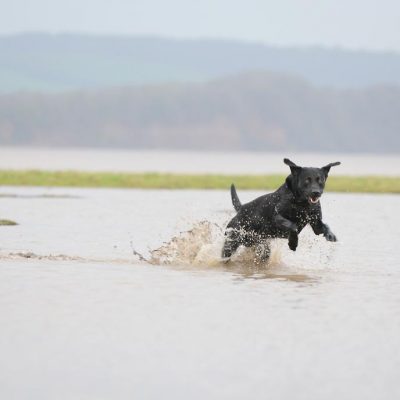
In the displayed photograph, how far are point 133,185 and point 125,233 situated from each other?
19288mm

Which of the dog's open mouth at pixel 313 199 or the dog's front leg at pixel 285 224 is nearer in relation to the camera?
the dog's open mouth at pixel 313 199

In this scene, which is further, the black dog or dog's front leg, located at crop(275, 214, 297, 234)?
dog's front leg, located at crop(275, 214, 297, 234)

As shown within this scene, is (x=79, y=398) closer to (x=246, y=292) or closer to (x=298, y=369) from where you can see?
(x=298, y=369)

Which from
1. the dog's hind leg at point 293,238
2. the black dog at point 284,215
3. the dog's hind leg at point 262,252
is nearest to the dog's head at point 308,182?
the black dog at point 284,215

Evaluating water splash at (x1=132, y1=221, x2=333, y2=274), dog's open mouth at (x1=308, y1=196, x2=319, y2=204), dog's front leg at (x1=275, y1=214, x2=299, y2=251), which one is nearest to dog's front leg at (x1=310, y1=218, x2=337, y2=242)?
dog's front leg at (x1=275, y1=214, x2=299, y2=251)

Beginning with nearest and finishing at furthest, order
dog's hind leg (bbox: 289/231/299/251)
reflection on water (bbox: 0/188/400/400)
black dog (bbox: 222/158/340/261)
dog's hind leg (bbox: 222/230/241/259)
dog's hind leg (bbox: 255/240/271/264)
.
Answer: reflection on water (bbox: 0/188/400/400)
black dog (bbox: 222/158/340/261)
dog's hind leg (bbox: 289/231/299/251)
dog's hind leg (bbox: 255/240/271/264)
dog's hind leg (bbox: 222/230/241/259)

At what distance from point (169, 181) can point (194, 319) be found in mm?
30465

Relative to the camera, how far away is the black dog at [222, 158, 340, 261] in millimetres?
14008

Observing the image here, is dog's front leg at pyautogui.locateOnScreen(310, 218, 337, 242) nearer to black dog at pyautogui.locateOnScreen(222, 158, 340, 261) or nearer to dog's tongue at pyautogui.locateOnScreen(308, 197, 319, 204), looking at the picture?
black dog at pyautogui.locateOnScreen(222, 158, 340, 261)

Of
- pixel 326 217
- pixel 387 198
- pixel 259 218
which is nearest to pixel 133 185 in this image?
pixel 387 198

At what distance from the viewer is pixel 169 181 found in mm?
41281

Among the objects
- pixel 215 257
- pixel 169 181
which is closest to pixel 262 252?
pixel 215 257

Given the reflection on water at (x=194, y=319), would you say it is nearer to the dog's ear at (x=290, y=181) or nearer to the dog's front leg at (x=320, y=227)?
the dog's front leg at (x=320, y=227)

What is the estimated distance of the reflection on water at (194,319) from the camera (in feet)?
27.8
